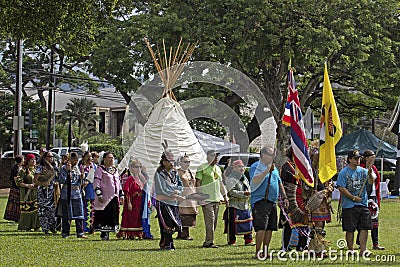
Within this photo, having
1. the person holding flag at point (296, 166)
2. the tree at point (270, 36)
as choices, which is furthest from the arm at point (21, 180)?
the tree at point (270, 36)

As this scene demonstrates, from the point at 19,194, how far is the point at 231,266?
7.95 metres

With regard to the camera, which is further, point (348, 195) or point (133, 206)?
point (133, 206)

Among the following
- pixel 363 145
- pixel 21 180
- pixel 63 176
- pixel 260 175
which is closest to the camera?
pixel 260 175

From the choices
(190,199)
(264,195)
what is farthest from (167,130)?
(264,195)

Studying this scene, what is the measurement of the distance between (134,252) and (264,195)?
2540 mm

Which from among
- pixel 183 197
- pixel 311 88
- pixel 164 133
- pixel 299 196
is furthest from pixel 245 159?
pixel 311 88

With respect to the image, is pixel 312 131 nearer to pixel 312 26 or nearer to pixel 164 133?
pixel 164 133

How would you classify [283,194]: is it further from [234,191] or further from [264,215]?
[234,191]

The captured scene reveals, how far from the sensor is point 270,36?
27.2 m

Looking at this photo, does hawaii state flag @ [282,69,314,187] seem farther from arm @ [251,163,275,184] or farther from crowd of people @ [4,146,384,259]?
arm @ [251,163,275,184]

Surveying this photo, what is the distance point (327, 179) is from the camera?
11.4m

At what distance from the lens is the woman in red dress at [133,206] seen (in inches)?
591

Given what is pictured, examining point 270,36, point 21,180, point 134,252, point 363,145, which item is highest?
point 270,36

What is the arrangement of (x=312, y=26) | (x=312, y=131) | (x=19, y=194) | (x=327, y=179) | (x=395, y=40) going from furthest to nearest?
(x=395, y=40) < (x=312, y=26) < (x=312, y=131) < (x=19, y=194) < (x=327, y=179)
